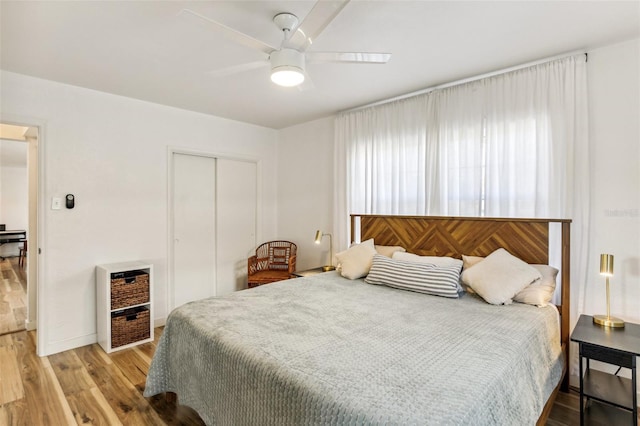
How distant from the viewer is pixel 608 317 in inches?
81.7

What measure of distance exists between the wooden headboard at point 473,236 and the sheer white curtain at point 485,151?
10 cm

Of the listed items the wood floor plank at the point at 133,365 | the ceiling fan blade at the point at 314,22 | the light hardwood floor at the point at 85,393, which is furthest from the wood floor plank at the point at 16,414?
the ceiling fan blade at the point at 314,22

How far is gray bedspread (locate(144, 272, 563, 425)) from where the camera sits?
→ 1162 millimetres

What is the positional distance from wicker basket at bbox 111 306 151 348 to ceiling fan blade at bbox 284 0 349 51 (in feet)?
9.49

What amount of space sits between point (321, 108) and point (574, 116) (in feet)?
7.92

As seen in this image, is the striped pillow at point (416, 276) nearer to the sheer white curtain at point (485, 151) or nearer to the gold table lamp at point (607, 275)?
the sheer white curtain at point (485, 151)

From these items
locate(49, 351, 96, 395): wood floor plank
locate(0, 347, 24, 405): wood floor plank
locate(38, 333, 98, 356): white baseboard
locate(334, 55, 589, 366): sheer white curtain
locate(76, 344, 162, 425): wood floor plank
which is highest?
locate(334, 55, 589, 366): sheer white curtain

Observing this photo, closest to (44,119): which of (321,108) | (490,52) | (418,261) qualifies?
(321,108)

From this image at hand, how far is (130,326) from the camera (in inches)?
123

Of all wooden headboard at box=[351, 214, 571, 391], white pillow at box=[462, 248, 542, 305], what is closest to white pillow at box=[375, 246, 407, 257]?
wooden headboard at box=[351, 214, 571, 391]

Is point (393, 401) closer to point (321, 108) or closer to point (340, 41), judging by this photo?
point (340, 41)

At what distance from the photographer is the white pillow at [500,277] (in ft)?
7.32

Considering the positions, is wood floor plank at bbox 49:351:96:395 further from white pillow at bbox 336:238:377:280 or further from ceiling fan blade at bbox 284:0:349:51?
ceiling fan blade at bbox 284:0:349:51

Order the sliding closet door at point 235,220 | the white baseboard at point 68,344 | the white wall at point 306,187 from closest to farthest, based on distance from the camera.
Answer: the white baseboard at point 68,344 → the white wall at point 306,187 → the sliding closet door at point 235,220
